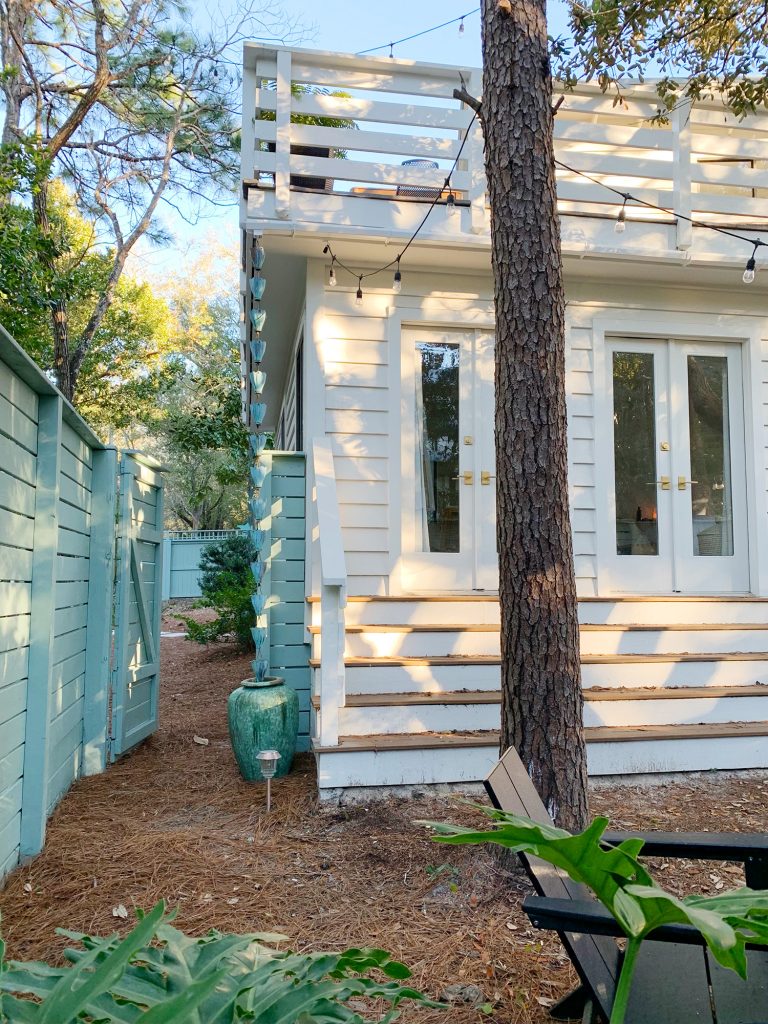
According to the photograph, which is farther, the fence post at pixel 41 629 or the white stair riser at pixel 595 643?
the white stair riser at pixel 595 643

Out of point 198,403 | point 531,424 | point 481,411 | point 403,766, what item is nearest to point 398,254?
point 481,411

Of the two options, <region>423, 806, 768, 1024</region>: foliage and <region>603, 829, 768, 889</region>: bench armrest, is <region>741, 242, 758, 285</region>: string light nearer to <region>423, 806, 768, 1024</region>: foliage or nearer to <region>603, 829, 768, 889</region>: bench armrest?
<region>603, 829, 768, 889</region>: bench armrest

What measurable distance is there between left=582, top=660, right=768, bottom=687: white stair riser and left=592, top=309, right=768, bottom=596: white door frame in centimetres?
78

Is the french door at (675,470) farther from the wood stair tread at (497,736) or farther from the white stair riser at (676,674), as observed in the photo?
the wood stair tread at (497,736)

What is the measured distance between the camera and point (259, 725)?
412 centimetres

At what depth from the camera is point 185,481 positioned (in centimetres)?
2247

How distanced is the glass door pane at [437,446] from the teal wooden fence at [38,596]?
211cm

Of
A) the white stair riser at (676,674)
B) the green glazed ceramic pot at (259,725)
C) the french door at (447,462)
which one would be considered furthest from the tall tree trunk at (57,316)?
the white stair riser at (676,674)

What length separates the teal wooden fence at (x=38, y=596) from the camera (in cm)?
274

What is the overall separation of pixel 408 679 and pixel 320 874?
4.61 ft

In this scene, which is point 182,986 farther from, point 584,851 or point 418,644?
point 418,644

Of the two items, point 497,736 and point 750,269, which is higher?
point 750,269

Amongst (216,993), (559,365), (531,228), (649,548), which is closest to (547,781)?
(559,365)

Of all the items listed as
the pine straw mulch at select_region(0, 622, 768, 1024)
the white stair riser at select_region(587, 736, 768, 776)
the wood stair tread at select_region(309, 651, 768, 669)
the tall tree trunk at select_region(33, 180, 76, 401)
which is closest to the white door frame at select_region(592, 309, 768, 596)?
the wood stair tread at select_region(309, 651, 768, 669)
